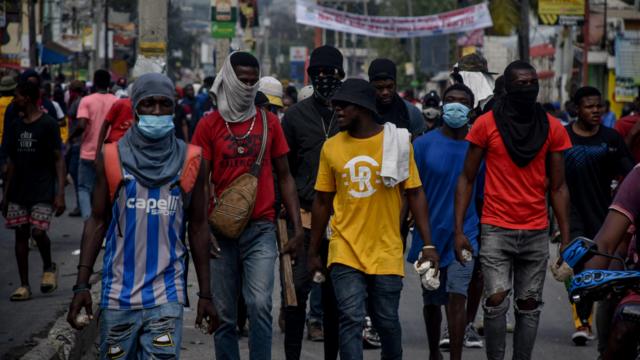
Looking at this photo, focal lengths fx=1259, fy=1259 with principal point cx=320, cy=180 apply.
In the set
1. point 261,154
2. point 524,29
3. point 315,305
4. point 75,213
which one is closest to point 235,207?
point 261,154

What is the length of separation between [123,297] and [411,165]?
2103mm

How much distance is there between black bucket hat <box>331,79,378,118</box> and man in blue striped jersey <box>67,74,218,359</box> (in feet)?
4.76

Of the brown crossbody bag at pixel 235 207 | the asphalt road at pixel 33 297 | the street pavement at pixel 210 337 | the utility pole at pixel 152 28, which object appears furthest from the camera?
the utility pole at pixel 152 28

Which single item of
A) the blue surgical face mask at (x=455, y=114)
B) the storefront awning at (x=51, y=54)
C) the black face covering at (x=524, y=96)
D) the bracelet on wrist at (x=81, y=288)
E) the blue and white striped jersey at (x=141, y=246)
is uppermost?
the storefront awning at (x=51, y=54)

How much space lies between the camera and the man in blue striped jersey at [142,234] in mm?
5875

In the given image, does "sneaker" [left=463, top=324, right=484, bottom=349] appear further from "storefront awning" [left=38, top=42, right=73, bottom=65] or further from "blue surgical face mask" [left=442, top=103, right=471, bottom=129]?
"storefront awning" [left=38, top=42, right=73, bottom=65]

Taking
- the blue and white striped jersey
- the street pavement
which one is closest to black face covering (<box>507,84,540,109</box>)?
the street pavement

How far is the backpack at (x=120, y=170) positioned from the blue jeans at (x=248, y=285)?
1.38 meters

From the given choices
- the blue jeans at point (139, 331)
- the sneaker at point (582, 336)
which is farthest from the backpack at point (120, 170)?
the sneaker at point (582, 336)

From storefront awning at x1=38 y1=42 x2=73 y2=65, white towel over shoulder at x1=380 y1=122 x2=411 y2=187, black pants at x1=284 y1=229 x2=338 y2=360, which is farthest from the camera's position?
storefront awning at x1=38 y1=42 x2=73 y2=65

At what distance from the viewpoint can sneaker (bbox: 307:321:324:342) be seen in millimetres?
9961

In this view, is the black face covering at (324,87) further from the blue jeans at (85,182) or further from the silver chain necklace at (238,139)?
the blue jeans at (85,182)

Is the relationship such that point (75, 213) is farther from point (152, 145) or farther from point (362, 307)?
point (152, 145)

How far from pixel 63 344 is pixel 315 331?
7.16ft
